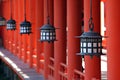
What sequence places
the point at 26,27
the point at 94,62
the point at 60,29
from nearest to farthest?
1. the point at 94,62
2. the point at 60,29
3. the point at 26,27

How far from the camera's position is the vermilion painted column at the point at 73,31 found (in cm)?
1141

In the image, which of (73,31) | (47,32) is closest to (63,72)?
(47,32)

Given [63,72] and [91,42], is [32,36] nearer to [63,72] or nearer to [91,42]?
[63,72]

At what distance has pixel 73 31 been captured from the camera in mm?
11422

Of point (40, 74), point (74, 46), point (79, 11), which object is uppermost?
point (79, 11)

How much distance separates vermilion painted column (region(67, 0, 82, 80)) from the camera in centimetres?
1141

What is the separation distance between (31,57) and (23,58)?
319cm

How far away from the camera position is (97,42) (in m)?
7.12

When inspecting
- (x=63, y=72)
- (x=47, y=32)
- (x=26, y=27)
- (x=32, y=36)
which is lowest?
(x=63, y=72)

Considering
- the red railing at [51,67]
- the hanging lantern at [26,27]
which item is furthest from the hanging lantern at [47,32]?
the hanging lantern at [26,27]

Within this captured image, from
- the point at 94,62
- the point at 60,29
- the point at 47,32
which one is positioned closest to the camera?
the point at 94,62

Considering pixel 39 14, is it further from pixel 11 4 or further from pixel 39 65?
pixel 11 4

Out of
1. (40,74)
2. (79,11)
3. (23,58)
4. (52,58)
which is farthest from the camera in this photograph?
(23,58)

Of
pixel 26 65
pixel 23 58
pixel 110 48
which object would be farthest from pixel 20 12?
pixel 110 48
